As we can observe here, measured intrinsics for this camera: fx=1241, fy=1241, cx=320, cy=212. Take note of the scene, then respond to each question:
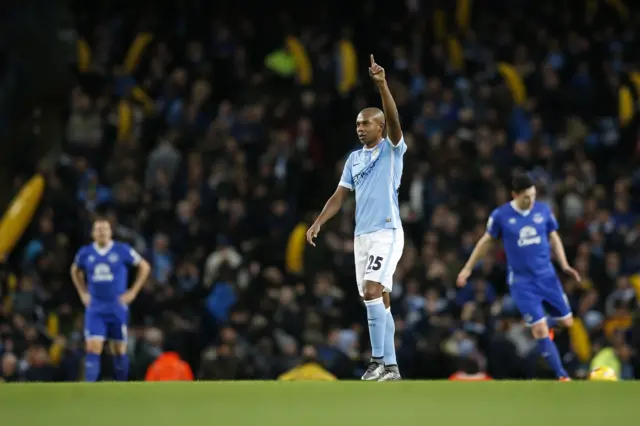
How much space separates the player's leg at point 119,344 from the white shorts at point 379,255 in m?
5.06

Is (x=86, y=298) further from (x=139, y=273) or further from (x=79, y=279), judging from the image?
(x=139, y=273)

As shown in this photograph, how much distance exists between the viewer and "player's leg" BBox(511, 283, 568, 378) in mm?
12648

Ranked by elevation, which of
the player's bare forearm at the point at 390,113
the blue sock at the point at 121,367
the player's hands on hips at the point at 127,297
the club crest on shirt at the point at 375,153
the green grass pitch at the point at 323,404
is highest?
the player's bare forearm at the point at 390,113

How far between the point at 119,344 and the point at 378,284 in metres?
5.44

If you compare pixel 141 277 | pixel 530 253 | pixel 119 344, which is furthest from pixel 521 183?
pixel 119 344

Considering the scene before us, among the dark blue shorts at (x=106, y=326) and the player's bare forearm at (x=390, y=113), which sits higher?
the player's bare forearm at (x=390, y=113)

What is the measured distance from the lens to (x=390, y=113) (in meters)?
9.55

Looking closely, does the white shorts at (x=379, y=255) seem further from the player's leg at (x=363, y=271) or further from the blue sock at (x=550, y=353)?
the blue sock at (x=550, y=353)

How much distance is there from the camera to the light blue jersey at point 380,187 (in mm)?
10133

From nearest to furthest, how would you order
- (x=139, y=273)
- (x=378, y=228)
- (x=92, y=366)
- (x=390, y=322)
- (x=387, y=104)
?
1. (x=387, y=104)
2. (x=378, y=228)
3. (x=390, y=322)
4. (x=92, y=366)
5. (x=139, y=273)

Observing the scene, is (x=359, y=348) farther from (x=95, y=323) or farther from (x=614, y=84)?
(x=614, y=84)

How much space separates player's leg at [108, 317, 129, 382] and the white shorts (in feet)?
16.6

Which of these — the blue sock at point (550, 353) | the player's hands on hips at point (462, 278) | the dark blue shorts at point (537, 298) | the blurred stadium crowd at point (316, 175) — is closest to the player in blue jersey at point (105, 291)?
the blurred stadium crowd at point (316, 175)

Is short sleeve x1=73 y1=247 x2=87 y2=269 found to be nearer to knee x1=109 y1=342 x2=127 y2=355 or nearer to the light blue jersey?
knee x1=109 y1=342 x2=127 y2=355
